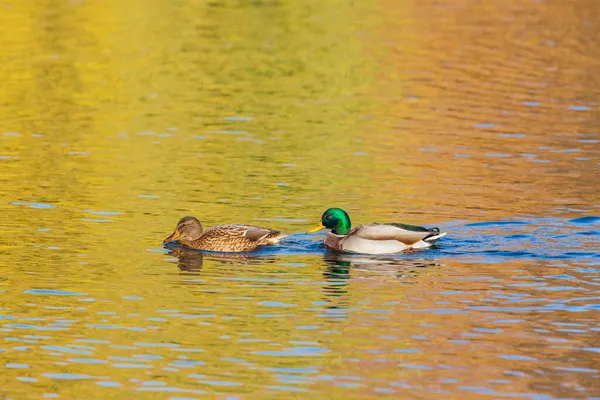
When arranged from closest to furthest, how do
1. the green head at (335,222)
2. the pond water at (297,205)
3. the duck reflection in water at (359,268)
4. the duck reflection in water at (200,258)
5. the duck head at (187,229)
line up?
1. the pond water at (297,205)
2. the duck reflection in water at (359,268)
3. the duck reflection in water at (200,258)
4. the duck head at (187,229)
5. the green head at (335,222)

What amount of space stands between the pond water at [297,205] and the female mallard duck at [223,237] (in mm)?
225

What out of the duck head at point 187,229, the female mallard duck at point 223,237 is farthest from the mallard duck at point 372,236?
the duck head at point 187,229

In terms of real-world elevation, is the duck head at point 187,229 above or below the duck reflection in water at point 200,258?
above

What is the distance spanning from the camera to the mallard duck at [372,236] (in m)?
18.9

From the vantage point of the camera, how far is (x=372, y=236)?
19094 mm

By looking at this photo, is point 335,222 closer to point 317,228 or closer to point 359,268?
point 317,228

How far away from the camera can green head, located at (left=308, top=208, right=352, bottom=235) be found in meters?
19.7

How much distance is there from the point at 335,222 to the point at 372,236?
0.81m

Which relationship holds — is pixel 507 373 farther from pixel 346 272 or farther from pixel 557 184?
pixel 557 184

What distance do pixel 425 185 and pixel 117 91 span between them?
13058 mm

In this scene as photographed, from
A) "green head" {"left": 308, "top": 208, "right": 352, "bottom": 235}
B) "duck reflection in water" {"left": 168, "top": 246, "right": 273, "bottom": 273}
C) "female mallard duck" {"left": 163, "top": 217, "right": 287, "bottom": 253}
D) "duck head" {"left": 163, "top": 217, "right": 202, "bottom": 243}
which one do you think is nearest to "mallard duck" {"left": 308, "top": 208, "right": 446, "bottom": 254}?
"green head" {"left": 308, "top": 208, "right": 352, "bottom": 235}

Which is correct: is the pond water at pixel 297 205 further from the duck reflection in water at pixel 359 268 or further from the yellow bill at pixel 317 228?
the yellow bill at pixel 317 228

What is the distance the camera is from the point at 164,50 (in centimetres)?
4088

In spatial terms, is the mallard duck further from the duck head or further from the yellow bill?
the duck head
